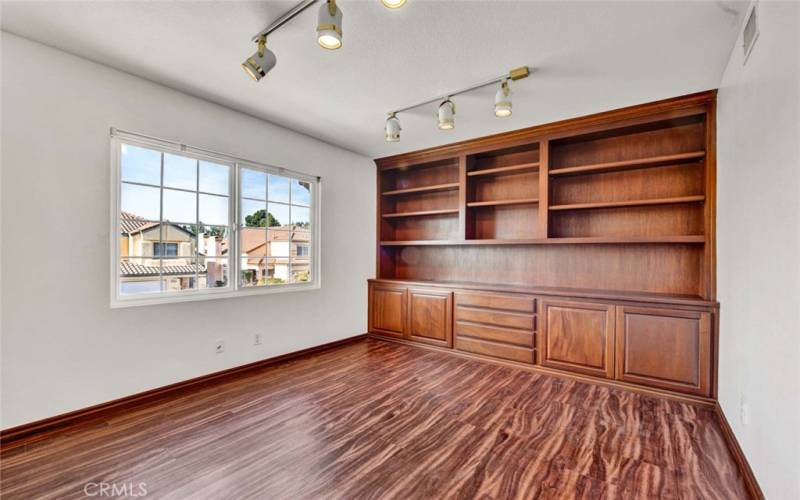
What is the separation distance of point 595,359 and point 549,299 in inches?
25.2

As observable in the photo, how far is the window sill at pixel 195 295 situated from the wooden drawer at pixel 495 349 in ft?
6.13

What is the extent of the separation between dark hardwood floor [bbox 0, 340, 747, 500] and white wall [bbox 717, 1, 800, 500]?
43 cm

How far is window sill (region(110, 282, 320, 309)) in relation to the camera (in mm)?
2556

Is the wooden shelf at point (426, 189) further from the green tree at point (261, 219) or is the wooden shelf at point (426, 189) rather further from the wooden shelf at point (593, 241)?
the green tree at point (261, 219)

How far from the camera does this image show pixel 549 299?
3.34 m

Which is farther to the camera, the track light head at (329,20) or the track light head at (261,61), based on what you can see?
the track light head at (261,61)

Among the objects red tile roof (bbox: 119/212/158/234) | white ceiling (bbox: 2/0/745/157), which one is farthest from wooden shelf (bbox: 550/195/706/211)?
red tile roof (bbox: 119/212/158/234)

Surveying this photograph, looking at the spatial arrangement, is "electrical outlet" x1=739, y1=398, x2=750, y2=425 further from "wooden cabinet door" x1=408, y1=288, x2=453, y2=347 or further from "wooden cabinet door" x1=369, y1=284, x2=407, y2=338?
"wooden cabinet door" x1=369, y1=284, x2=407, y2=338

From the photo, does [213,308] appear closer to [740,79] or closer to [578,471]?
[578,471]

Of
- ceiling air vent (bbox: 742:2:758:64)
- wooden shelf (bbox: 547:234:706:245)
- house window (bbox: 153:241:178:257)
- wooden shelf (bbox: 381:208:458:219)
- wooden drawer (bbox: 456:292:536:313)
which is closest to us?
ceiling air vent (bbox: 742:2:758:64)

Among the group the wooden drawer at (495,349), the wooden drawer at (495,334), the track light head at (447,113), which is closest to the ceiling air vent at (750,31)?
the track light head at (447,113)

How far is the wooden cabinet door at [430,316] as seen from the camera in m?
4.01

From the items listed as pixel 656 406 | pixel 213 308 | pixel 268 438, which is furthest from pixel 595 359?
pixel 213 308

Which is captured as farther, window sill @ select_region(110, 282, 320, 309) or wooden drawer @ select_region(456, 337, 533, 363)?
wooden drawer @ select_region(456, 337, 533, 363)
